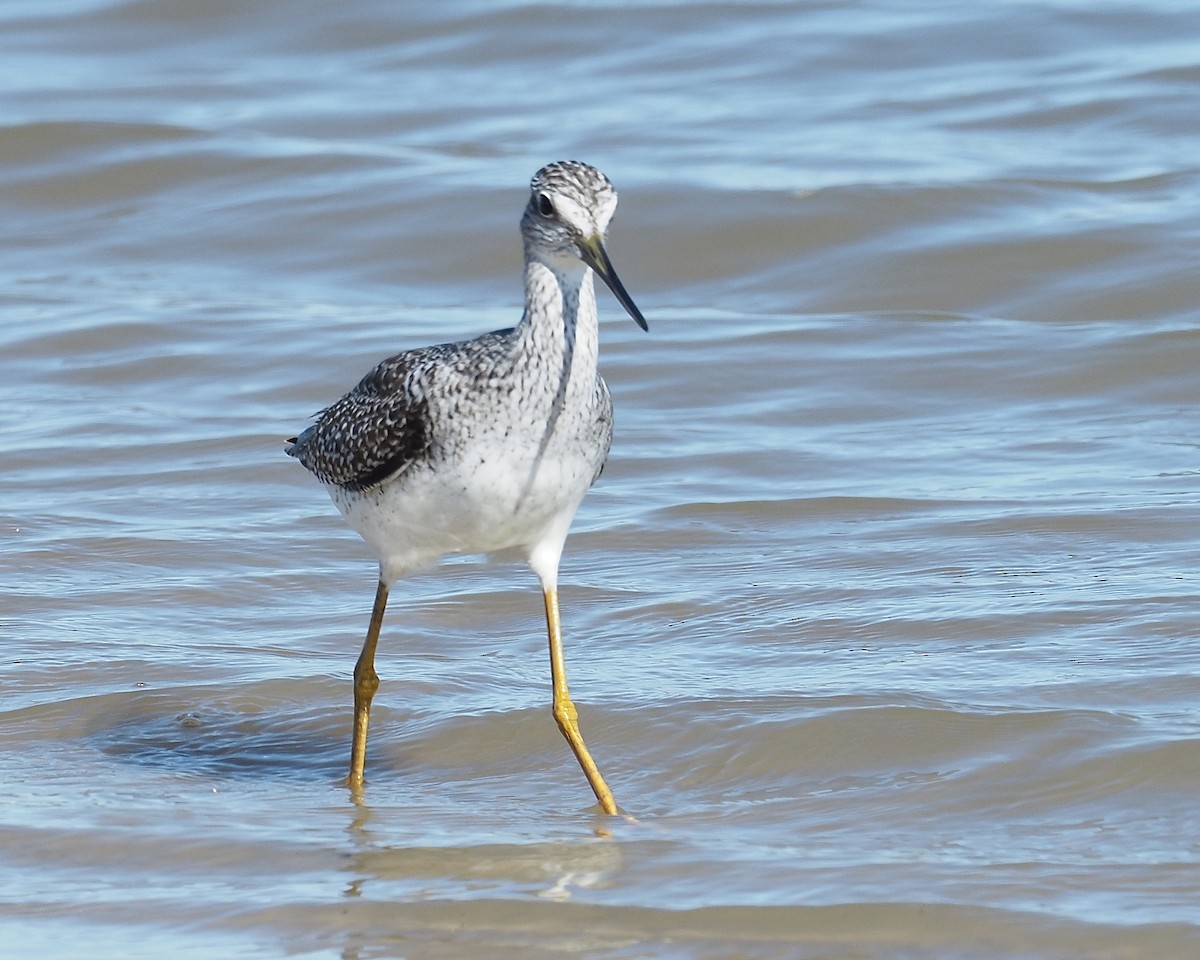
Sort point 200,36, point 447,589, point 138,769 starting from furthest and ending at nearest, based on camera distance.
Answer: point 200,36, point 447,589, point 138,769

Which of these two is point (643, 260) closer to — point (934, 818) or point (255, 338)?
point (255, 338)

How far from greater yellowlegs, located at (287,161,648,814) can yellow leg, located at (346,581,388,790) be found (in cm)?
56

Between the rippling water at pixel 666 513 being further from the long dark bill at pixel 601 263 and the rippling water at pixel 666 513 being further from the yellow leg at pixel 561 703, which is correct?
the long dark bill at pixel 601 263

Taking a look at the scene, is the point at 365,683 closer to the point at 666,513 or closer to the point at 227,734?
the point at 227,734

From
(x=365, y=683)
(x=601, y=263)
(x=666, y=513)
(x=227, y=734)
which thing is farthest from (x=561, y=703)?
(x=666, y=513)

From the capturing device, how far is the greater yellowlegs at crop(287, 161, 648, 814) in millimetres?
6582

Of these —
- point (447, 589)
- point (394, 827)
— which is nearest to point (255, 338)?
point (447, 589)

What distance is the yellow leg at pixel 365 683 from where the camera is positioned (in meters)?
7.56

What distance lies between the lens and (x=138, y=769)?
755 centimetres

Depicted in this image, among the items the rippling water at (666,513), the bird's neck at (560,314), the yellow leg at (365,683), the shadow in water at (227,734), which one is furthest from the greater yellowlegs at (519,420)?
the shadow in water at (227,734)

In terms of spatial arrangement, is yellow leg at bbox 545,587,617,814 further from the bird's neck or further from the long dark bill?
the long dark bill

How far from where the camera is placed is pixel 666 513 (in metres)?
10.5

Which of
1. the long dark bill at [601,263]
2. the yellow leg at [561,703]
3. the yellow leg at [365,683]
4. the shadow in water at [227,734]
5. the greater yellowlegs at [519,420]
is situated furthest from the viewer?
the shadow in water at [227,734]

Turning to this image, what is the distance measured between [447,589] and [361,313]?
5.29 m
